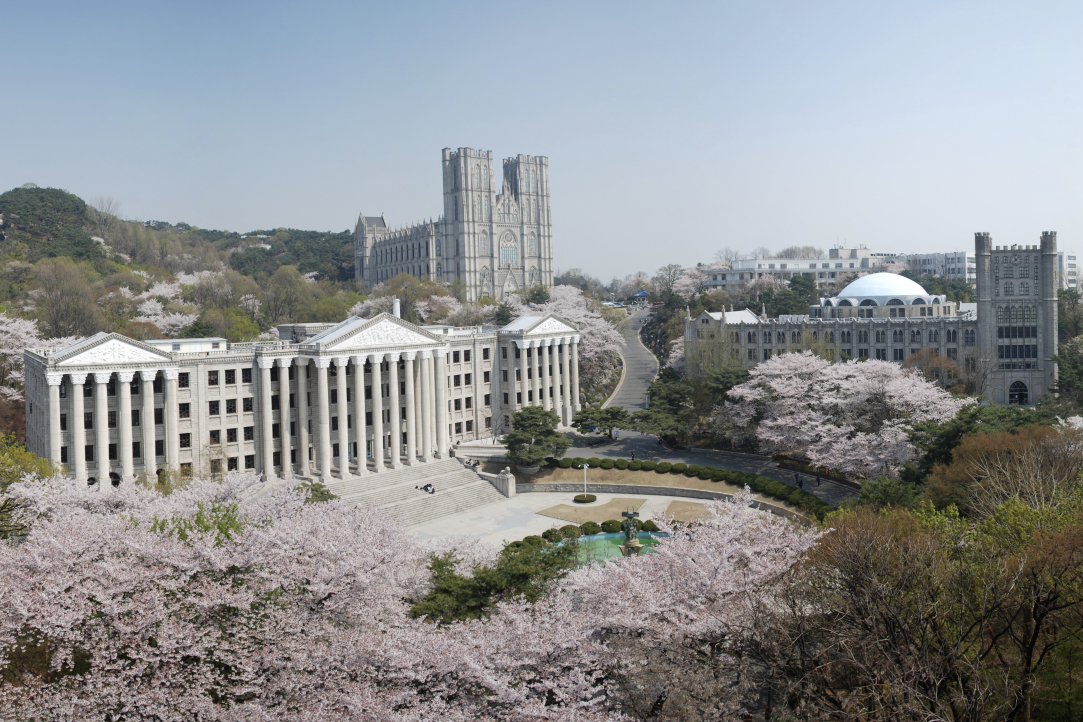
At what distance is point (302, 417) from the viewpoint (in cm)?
5734

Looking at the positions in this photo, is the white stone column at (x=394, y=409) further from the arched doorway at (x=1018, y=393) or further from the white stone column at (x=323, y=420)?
the arched doorway at (x=1018, y=393)

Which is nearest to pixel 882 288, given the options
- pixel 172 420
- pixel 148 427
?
pixel 172 420

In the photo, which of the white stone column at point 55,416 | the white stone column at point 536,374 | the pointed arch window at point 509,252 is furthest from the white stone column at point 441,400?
the pointed arch window at point 509,252

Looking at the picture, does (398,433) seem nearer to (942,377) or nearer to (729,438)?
(729,438)

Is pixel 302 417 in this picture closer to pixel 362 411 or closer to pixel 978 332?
pixel 362 411

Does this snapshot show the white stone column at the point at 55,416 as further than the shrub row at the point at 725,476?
No

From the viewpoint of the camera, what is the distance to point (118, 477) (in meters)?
50.8

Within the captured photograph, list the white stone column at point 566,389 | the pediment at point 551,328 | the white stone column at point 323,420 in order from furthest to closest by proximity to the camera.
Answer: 1. the white stone column at point 566,389
2. the pediment at point 551,328
3. the white stone column at point 323,420

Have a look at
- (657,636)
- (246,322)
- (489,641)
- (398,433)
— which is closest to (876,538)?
(657,636)

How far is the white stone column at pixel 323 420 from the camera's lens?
5616 cm

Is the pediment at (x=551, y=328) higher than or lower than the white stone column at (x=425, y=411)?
higher

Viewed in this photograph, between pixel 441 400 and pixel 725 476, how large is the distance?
2246cm

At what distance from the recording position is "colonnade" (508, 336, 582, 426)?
243 ft

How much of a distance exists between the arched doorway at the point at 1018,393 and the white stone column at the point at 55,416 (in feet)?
269
